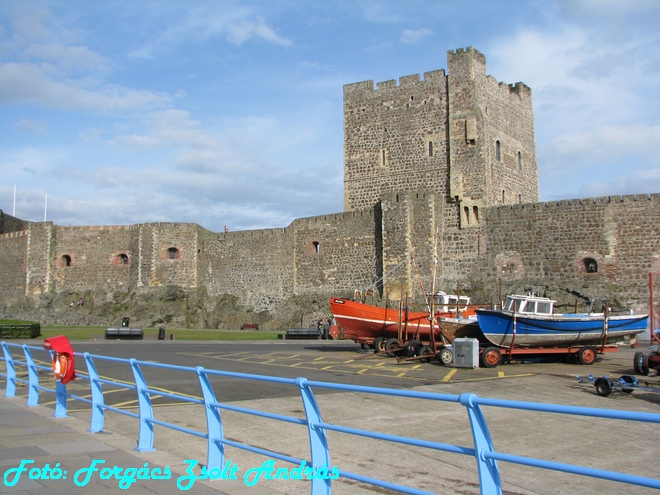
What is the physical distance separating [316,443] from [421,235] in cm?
2860

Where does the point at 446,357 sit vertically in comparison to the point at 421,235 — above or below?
below

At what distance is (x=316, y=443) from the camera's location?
558cm

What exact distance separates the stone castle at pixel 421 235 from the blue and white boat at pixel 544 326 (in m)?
7.49

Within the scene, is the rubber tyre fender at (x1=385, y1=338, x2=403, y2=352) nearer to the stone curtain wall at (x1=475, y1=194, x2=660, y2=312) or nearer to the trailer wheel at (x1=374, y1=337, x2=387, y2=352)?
the trailer wheel at (x1=374, y1=337, x2=387, y2=352)

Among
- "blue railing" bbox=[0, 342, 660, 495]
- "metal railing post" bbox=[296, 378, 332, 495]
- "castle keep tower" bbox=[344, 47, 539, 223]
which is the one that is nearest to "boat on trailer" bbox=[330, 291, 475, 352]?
"castle keep tower" bbox=[344, 47, 539, 223]

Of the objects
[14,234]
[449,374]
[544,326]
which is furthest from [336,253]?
[14,234]

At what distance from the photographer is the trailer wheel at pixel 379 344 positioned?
23.9 metres

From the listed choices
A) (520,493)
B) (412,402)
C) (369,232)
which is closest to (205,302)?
(369,232)

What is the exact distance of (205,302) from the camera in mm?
42906

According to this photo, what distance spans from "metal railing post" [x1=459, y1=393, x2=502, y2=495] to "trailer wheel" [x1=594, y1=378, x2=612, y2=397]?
9769mm

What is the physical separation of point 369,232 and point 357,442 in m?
27.6

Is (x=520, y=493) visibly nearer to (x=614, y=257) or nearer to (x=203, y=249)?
(x=614, y=257)

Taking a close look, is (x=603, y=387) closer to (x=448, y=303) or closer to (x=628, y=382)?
(x=628, y=382)

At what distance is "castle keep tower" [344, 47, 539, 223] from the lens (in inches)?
1368
